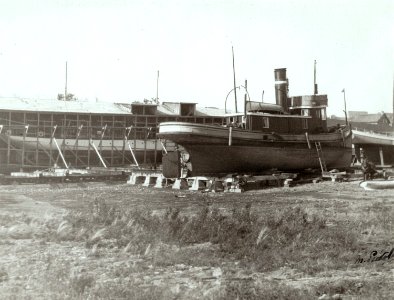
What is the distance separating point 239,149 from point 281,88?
24.1ft

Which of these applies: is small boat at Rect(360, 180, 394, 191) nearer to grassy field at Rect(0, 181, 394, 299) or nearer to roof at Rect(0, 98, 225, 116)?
grassy field at Rect(0, 181, 394, 299)

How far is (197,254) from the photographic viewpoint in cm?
836

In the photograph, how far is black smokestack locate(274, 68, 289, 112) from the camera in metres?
28.5

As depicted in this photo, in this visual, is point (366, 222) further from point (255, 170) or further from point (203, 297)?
point (255, 170)

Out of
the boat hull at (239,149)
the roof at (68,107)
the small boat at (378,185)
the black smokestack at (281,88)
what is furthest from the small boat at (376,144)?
the small boat at (378,185)

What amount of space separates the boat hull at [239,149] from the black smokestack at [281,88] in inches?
116

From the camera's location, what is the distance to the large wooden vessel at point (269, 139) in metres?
22.0

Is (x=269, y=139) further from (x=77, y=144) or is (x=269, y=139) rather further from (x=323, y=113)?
(x=77, y=144)

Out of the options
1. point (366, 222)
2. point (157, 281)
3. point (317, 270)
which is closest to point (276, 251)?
point (317, 270)

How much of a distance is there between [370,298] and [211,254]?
304 centimetres

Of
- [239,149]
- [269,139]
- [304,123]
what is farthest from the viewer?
[304,123]

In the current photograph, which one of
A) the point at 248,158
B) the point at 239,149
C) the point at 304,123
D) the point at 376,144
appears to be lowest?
the point at 248,158

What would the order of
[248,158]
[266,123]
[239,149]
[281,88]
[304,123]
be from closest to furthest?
[239,149]
[248,158]
[266,123]
[304,123]
[281,88]

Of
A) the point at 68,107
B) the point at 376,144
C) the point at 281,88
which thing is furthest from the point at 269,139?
the point at 376,144
